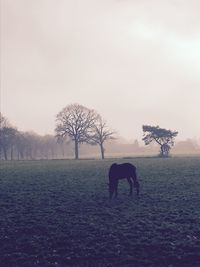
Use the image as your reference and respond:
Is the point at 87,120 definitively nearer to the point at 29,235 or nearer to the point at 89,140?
the point at 89,140

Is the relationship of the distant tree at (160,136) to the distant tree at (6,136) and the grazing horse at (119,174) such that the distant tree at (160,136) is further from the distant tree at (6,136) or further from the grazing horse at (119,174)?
the grazing horse at (119,174)

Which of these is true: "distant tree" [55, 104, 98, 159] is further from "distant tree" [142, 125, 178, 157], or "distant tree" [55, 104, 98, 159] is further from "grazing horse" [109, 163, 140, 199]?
Result: "grazing horse" [109, 163, 140, 199]

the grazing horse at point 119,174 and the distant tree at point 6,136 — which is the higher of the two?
the distant tree at point 6,136

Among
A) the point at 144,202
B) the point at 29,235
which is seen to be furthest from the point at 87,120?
the point at 29,235

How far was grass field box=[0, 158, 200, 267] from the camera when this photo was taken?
434 inches

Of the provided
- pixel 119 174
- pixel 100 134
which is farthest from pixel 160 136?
pixel 119 174

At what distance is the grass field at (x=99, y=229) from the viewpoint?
11.0 metres

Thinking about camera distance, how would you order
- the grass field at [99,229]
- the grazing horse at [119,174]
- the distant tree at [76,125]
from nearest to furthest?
1. the grass field at [99,229]
2. the grazing horse at [119,174]
3. the distant tree at [76,125]

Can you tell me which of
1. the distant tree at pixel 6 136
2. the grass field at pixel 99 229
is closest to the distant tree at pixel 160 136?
the distant tree at pixel 6 136

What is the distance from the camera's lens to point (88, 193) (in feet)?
75.3

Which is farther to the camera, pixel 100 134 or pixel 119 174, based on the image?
pixel 100 134

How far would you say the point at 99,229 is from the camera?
46.0ft

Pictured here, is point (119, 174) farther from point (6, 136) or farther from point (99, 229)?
point (6, 136)

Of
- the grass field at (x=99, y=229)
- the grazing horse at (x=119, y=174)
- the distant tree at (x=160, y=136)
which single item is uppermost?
the distant tree at (x=160, y=136)
